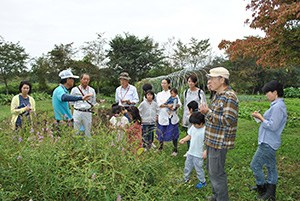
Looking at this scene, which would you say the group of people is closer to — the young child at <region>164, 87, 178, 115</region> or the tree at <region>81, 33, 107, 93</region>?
the young child at <region>164, 87, 178, 115</region>

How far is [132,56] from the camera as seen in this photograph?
2489 centimetres

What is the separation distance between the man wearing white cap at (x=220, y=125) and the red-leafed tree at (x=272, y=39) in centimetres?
234

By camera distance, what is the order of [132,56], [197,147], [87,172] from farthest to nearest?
[132,56], [197,147], [87,172]

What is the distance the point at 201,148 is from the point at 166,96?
6.35 feet

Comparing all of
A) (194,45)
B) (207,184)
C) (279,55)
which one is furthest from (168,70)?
(207,184)

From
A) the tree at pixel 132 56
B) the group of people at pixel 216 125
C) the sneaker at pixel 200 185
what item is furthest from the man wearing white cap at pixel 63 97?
the tree at pixel 132 56

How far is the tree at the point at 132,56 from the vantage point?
2450cm

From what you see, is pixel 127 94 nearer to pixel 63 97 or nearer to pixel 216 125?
pixel 63 97

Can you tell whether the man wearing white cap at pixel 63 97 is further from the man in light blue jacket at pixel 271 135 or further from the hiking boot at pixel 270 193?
the hiking boot at pixel 270 193

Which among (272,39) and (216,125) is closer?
(216,125)

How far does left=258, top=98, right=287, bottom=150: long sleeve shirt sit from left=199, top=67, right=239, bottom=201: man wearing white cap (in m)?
0.62

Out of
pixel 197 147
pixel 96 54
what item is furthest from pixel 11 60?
pixel 197 147

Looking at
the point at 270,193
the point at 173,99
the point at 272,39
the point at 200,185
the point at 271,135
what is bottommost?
the point at 200,185

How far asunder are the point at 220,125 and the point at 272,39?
122 inches
